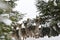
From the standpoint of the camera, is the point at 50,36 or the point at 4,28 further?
the point at 50,36

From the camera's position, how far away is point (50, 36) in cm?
194

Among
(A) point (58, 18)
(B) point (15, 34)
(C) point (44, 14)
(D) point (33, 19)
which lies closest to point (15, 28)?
(B) point (15, 34)

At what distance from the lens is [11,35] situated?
72.1 inches

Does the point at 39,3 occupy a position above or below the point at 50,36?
above

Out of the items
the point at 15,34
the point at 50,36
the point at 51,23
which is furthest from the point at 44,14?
the point at 15,34

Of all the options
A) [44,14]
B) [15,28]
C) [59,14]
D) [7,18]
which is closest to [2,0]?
[7,18]

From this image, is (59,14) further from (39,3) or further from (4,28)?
(4,28)

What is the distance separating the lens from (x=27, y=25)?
191 centimetres

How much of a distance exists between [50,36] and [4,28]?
1.64 feet

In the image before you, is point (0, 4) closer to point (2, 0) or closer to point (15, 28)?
point (2, 0)

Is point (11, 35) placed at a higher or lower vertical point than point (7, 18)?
lower

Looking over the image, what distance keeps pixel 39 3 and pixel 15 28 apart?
38cm

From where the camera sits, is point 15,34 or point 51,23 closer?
point 15,34

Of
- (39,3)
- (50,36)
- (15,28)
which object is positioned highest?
(39,3)
